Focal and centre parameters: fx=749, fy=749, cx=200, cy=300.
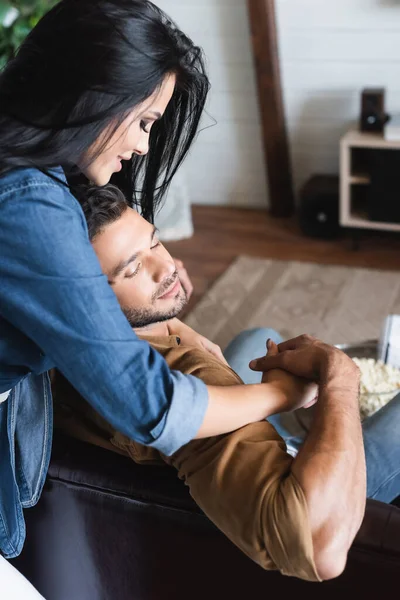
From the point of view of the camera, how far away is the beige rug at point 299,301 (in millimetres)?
2914

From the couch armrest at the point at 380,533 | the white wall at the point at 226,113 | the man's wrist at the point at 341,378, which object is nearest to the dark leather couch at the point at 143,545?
the couch armrest at the point at 380,533

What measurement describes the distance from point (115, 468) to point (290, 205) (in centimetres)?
288

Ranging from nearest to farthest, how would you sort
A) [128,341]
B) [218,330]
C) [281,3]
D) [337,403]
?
1. [128,341]
2. [337,403]
3. [218,330]
4. [281,3]

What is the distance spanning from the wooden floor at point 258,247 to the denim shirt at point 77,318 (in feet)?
7.41

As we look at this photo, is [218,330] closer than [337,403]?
No

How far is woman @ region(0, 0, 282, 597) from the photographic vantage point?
2.95 feet

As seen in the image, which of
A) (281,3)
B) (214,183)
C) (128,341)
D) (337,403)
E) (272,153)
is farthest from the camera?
(214,183)

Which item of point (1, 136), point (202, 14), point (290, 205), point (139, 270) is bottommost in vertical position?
point (290, 205)

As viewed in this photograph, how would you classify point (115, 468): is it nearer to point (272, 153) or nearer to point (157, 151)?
point (157, 151)

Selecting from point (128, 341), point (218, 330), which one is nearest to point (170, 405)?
point (128, 341)

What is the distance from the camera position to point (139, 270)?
1.28m

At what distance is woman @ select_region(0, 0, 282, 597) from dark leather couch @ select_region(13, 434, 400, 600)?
0.18m

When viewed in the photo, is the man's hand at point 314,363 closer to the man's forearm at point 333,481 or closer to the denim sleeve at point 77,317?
the man's forearm at point 333,481

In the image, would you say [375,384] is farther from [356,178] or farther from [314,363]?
[356,178]
